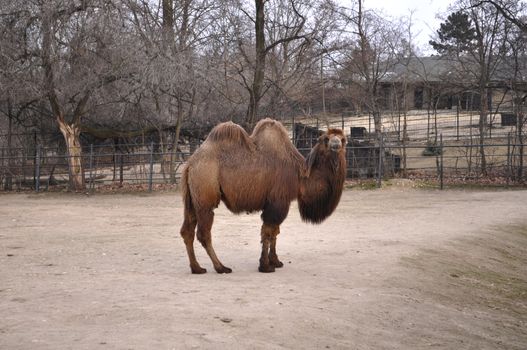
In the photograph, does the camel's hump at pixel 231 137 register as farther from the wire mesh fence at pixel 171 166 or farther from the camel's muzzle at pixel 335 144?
the wire mesh fence at pixel 171 166

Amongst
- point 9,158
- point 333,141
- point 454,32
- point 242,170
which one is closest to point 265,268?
point 242,170

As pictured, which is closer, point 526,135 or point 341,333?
point 341,333

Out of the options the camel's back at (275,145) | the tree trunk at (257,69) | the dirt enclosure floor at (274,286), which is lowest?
the dirt enclosure floor at (274,286)

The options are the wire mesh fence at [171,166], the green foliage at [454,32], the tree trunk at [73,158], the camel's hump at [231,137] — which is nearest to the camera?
the camel's hump at [231,137]

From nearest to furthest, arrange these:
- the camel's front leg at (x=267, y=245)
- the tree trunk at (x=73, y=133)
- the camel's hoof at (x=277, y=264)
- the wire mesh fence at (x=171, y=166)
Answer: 1. the camel's front leg at (x=267, y=245)
2. the camel's hoof at (x=277, y=264)
3. the tree trunk at (x=73, y=133)
4. the wire mesh fence at (x=171, y=166)

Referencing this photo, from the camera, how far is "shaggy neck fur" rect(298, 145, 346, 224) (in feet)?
28.7

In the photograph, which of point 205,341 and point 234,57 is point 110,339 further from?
point 234,57

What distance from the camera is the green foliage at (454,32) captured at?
3759cm

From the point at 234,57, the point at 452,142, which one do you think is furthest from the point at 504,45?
the point at 234,57

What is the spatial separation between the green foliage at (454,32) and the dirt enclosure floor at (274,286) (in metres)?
24.4

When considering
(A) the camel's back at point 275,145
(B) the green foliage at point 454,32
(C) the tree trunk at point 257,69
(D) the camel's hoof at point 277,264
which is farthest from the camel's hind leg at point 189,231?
(B) the green foliage at point 454,32

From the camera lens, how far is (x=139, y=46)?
23.0m

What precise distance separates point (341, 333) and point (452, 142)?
26.2 m

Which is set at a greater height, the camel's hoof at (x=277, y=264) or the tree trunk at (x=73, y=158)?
the tree trunk at (x=73, y=158)
